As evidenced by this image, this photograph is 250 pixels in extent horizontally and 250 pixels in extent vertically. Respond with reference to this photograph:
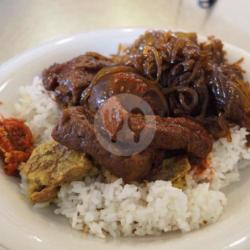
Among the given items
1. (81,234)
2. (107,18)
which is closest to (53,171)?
(81,234)

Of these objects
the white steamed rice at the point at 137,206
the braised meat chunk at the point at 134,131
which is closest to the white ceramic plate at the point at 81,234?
the white steamed rice at the point at 137,206

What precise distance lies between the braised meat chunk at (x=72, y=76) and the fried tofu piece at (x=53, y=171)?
373 mm

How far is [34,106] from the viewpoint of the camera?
89.9 inches

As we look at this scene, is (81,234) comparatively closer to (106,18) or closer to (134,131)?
(134,131)

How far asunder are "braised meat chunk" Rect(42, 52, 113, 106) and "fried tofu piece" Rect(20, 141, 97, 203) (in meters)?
0.37

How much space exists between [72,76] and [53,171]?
0.60 meters

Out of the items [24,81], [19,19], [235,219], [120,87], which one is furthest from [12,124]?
[19,19]

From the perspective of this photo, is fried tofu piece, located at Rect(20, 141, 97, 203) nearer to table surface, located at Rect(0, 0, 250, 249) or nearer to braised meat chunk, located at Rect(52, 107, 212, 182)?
braised meat chunk, located at Rect(52, 107, 212, 182)

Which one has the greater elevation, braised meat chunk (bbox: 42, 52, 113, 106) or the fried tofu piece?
braised meat chunk (bbox: 42, 52, 113, 106)

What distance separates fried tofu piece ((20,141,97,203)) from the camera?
174 cm

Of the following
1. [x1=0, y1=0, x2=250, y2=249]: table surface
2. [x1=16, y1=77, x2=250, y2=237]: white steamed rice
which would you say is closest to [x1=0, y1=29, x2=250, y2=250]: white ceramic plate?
[x1=16, y1=77, x2=250, y2=237]: white steamed rice

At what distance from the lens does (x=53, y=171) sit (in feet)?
5.80

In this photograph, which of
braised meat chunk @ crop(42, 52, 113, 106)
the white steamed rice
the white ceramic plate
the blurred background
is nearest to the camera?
the white ceramic plate

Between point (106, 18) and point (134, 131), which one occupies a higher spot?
point (134, 131)
